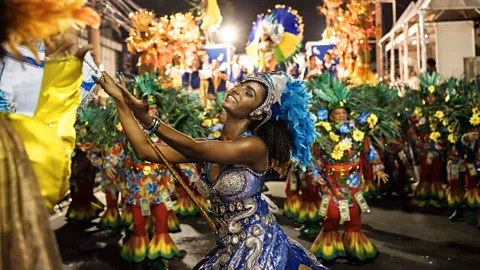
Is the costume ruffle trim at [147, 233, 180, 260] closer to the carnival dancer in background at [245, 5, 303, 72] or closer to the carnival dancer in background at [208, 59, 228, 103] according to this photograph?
the carnival dancer in background at [245, 5, 303, 72]

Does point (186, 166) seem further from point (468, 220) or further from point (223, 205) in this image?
point (223, 205)

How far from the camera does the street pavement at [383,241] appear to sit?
6.16m

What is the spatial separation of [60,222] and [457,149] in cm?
679

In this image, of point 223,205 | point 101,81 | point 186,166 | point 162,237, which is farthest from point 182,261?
point 101,81

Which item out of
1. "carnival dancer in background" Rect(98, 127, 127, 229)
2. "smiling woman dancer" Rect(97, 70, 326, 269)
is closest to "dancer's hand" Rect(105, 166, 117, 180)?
"carnival dancer in background" Rect(98, 127, 127, 229)

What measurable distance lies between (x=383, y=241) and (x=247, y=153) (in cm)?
476

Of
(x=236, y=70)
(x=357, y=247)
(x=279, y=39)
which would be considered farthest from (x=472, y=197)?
(x=236, y=70)

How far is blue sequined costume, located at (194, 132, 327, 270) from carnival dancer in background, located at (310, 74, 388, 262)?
9.34ft

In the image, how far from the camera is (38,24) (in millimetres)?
1476

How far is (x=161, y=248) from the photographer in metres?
6.23

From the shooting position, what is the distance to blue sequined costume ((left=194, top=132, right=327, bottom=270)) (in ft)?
9.68

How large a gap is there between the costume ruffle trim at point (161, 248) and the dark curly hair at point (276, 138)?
3321 mm

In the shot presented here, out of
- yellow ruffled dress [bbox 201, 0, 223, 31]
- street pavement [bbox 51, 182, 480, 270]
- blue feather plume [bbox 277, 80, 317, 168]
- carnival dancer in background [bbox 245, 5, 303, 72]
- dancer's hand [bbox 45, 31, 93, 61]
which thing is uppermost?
yellow ruffled dress [bbox 201, 0, 223, 31]

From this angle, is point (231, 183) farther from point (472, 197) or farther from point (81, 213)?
point (81, 213)
